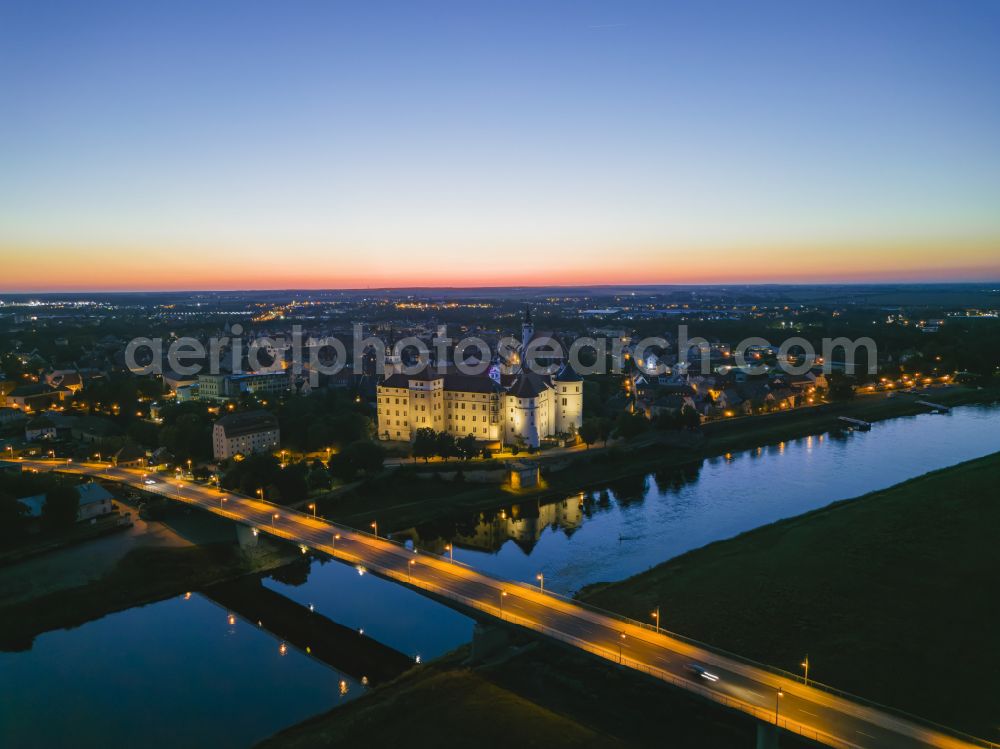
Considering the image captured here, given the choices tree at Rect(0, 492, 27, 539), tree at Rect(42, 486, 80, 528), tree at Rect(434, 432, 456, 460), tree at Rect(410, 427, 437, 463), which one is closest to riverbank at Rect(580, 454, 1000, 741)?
tree at Rect(434, 432, 456, 460)

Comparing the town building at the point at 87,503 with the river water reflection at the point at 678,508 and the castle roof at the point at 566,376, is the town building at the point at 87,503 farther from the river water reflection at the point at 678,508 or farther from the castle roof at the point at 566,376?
the castle roof at the point at 566,376

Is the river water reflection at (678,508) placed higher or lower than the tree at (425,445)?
lower

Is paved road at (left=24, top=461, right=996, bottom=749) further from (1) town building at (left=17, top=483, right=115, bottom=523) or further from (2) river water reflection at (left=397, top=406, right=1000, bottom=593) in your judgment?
(1) town building at (left=17, top=483, right=115, bottom=523)

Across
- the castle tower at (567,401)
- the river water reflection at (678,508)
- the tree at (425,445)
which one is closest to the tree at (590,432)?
the castle tower at (567,401)

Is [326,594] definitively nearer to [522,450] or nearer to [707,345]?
[522,450]

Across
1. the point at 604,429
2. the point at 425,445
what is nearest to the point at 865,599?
the point at 604,429

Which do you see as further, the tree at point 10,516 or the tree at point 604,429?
the tree at point 604,429

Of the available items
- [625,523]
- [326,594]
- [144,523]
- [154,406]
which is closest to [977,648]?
[625,523]
